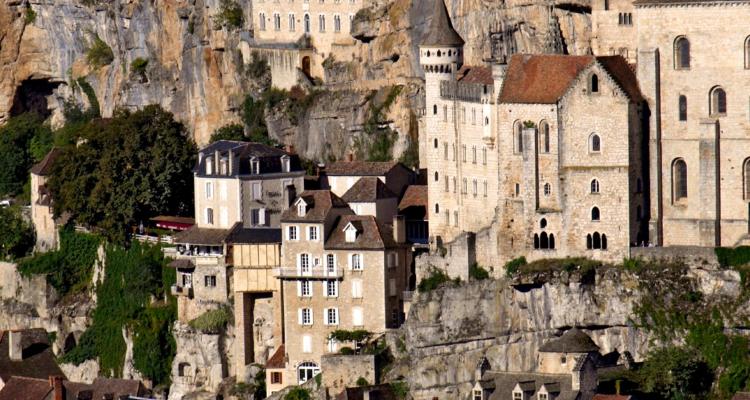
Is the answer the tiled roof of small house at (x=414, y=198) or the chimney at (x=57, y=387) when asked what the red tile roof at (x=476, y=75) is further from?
the chimney at (x=57, y=387)

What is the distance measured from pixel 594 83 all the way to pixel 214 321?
2196 cm

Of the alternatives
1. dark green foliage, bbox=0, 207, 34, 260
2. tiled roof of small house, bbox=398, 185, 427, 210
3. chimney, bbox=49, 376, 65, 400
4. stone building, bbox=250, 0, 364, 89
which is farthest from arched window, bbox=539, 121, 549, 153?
dark green foliage, bbox=0, 207, 34, 260

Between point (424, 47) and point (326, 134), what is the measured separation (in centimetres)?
1485

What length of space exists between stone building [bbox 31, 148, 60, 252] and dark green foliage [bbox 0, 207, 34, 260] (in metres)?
0.48

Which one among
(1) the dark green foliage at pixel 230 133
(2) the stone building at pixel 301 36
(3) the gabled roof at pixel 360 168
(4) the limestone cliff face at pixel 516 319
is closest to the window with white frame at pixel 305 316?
(4) the limestone cliff face at pixel 516 319

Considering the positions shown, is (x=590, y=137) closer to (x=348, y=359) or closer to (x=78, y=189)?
(x=348, y=359)

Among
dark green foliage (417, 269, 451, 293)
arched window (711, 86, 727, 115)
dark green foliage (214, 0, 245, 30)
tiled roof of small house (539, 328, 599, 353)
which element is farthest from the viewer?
dark green foliage (214, 0, 245, 30)

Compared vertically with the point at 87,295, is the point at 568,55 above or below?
above

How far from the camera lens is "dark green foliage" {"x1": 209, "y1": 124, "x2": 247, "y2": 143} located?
151750mm

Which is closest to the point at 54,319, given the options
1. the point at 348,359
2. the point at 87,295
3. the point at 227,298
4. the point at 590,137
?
the point at 87,295

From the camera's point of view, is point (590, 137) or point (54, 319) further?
point (54, 319)

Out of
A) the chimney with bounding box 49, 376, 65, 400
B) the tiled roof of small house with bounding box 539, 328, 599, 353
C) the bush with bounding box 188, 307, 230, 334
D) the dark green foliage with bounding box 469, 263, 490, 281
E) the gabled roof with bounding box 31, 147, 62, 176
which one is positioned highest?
the gabled roof with bounding box 31, 147, 62, 176

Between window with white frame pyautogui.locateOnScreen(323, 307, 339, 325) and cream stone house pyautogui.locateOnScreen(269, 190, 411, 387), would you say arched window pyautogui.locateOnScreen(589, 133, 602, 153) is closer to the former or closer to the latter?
cream stone house pyautogui.locateOnScreen(269, 190, 411, 387)

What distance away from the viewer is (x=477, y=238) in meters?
131
